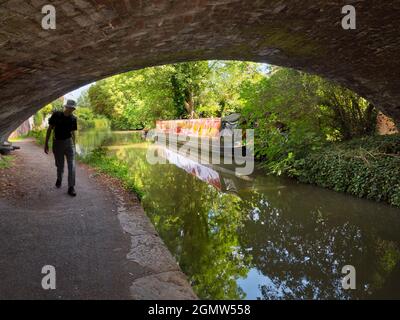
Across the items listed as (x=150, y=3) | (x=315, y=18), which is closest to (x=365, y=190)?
(x=315, y=18)

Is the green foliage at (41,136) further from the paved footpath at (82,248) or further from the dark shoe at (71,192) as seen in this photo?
the paved footpath at (82,248)

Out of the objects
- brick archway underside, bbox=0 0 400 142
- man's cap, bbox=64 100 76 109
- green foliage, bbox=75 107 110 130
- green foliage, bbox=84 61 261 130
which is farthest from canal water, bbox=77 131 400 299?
green foliage, bbox=75 107 110 130

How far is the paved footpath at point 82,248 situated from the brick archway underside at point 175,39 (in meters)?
1.73

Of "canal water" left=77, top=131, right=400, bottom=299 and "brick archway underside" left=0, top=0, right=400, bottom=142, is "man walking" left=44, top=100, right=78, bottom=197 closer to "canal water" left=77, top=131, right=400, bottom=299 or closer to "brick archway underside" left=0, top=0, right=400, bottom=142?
"brick archway underside" left=0, top=0, right=400, bottom=142

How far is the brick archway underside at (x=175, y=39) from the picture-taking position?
9.48ft

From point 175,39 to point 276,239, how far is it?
11.9 feet

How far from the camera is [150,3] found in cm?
292

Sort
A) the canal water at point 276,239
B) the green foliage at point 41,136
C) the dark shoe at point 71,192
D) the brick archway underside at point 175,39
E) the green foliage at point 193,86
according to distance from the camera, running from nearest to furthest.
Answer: the brick archway underside at point 175,39, the canal water at point 276,239, the dark shoe at point 71,192, the green foliage at point 41,136, the green foliage at point 193,86

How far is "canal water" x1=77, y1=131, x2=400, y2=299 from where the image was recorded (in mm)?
4031

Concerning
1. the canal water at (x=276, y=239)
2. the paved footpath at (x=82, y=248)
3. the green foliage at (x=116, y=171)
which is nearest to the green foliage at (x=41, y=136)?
the green foliage at (x=116, y=171)

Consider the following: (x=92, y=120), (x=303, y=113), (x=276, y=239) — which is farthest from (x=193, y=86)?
(x=92, y=120)

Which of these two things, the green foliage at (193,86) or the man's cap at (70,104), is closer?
the man's cap at (70,104)

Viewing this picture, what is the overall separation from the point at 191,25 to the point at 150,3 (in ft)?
2.84
